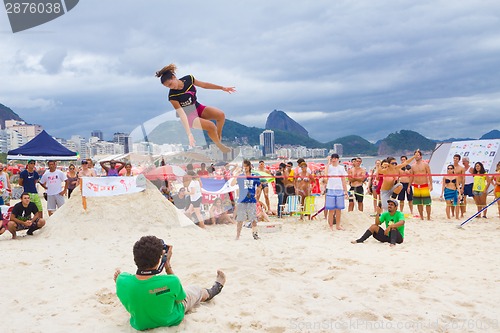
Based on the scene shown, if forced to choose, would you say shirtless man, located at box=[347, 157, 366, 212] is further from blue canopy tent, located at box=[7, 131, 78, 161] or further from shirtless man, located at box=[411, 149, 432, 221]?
blue canopy tent, located at box=[7, 131, 78, 161]

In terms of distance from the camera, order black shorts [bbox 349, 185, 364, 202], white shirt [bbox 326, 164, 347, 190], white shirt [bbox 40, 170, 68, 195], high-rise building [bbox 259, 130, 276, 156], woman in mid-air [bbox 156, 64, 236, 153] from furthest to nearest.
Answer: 1. black shorts [bbox 349, 185, 364, 202]
2. white shirt [bbox 40, 170, 68, 195]
3. white shirt [bbox 326, 164, 347, 190]
4. high-rise building [bbox 259, 130, 276, 156]
5. woman in mid-air [bbox 156, 64, 236, 153]

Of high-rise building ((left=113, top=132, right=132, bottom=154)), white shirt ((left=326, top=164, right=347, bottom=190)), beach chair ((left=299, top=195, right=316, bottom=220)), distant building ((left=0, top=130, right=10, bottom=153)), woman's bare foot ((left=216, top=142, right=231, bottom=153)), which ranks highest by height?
distant building ((left=0, top=130, right=10, bottom=153))

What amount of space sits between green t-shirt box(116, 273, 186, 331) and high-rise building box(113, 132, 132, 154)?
110cm

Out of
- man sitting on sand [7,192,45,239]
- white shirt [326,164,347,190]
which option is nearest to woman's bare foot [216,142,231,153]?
white shirt [326,164,347,190]

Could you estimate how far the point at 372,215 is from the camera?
414 inches

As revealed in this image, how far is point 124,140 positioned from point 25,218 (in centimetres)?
583

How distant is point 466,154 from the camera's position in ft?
47.0

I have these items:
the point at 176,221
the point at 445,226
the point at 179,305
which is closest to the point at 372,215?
the point at 445,226

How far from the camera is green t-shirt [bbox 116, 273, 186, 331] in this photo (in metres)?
3.48

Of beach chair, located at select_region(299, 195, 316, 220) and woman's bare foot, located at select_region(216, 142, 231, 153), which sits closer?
woman's bare foot, located at select_region(216, 142, 231, 153)

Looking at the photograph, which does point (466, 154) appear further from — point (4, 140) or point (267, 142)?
point (4, 140)

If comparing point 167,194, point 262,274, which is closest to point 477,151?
point 167,194

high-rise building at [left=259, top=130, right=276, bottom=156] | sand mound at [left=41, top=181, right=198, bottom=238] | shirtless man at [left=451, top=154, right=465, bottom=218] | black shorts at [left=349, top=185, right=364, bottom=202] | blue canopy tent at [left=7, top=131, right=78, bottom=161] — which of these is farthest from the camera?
blue canopy tent at [left=7, top=131, right=78, bottom=161]

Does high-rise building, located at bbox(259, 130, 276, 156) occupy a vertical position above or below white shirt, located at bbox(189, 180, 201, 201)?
above
